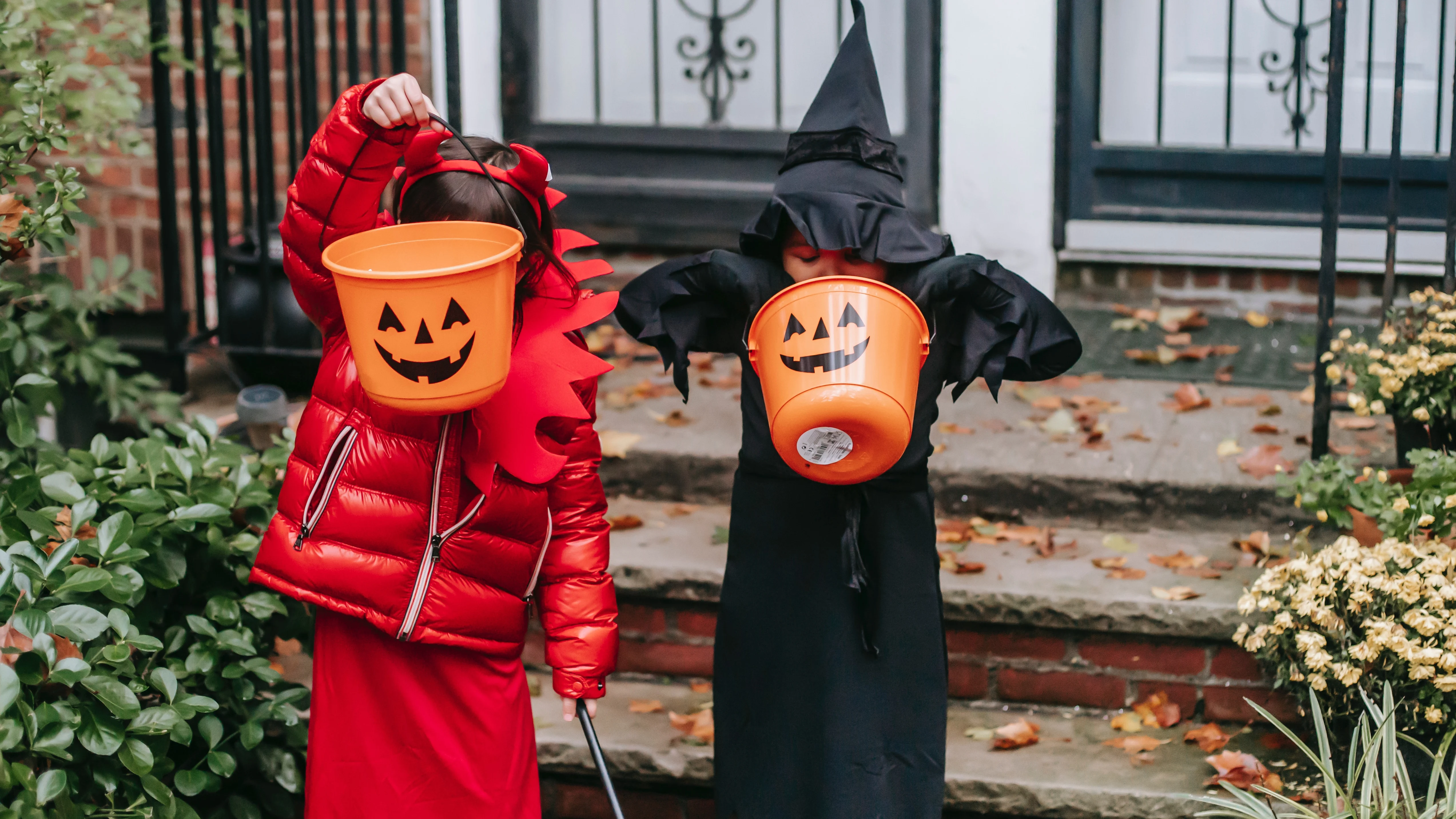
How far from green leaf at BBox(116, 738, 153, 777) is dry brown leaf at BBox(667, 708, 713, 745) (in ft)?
3.66

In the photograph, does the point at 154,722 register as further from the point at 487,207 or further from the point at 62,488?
the point at 487,207

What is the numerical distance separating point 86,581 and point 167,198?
207 centimetres

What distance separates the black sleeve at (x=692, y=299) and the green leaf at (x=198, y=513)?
2.62 feet

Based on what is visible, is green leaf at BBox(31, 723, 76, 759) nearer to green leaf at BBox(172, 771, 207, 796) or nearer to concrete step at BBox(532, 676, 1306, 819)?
green leaf at BBox(172, 771, 207, 796)

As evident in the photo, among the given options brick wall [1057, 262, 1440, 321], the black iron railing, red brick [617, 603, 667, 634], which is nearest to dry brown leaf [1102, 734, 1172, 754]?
red brick [617, 603, 667, 634]

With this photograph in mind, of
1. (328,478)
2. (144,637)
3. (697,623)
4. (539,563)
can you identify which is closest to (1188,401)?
(697,623)

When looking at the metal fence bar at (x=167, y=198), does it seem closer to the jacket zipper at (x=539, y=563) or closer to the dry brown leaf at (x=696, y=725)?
the dry brown leaf at (x=696, y=725)

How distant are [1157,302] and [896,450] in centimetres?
305

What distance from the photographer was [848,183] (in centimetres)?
221

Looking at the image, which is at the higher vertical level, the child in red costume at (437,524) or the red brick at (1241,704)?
the child in red costume at (437,524)

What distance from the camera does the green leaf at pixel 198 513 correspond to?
240cm

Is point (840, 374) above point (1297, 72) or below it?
below

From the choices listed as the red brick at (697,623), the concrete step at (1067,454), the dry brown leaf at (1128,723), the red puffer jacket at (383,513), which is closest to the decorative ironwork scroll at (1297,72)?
the concrete step at (1067,454)

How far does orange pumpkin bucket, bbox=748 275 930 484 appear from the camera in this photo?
1951 millimetres
